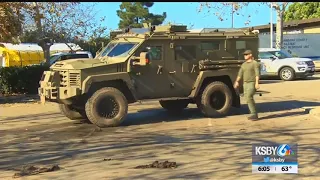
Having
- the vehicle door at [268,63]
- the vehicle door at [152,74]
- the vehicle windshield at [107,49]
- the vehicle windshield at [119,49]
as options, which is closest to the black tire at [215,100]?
the vehicle door at [152,74]

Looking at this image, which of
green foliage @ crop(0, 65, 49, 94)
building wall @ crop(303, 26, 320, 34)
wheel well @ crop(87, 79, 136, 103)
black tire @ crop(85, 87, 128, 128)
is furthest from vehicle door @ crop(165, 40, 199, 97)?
building wall @ crop(303, 26, 320, 34)

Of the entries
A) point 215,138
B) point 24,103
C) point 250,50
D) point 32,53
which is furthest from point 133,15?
point 215,138

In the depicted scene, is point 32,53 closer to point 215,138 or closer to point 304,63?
point 304,63

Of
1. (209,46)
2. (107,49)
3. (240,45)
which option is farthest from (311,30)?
(107,49)

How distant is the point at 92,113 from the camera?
11.4 m

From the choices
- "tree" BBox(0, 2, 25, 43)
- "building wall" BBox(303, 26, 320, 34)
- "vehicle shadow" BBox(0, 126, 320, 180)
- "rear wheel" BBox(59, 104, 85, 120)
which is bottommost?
"vehicle shadow" BBox(0, 126, 320, 180)

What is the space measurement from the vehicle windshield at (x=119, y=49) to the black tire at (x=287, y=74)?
13.7 m

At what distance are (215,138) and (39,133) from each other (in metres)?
3.99

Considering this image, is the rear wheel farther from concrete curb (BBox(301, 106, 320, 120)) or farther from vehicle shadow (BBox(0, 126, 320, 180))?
concrete curb (BBox(301, 106, 320, 120))

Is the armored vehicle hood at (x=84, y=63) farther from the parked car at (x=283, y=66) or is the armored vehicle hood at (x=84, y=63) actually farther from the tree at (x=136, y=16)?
the tree at (x=136, y=16)

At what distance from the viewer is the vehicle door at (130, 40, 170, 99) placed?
11992 mm

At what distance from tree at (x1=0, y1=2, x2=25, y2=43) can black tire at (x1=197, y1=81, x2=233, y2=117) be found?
812cm

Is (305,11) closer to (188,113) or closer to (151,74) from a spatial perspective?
(188,113)

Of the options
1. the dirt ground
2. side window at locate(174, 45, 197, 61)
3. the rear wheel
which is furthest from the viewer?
the rear wheel
